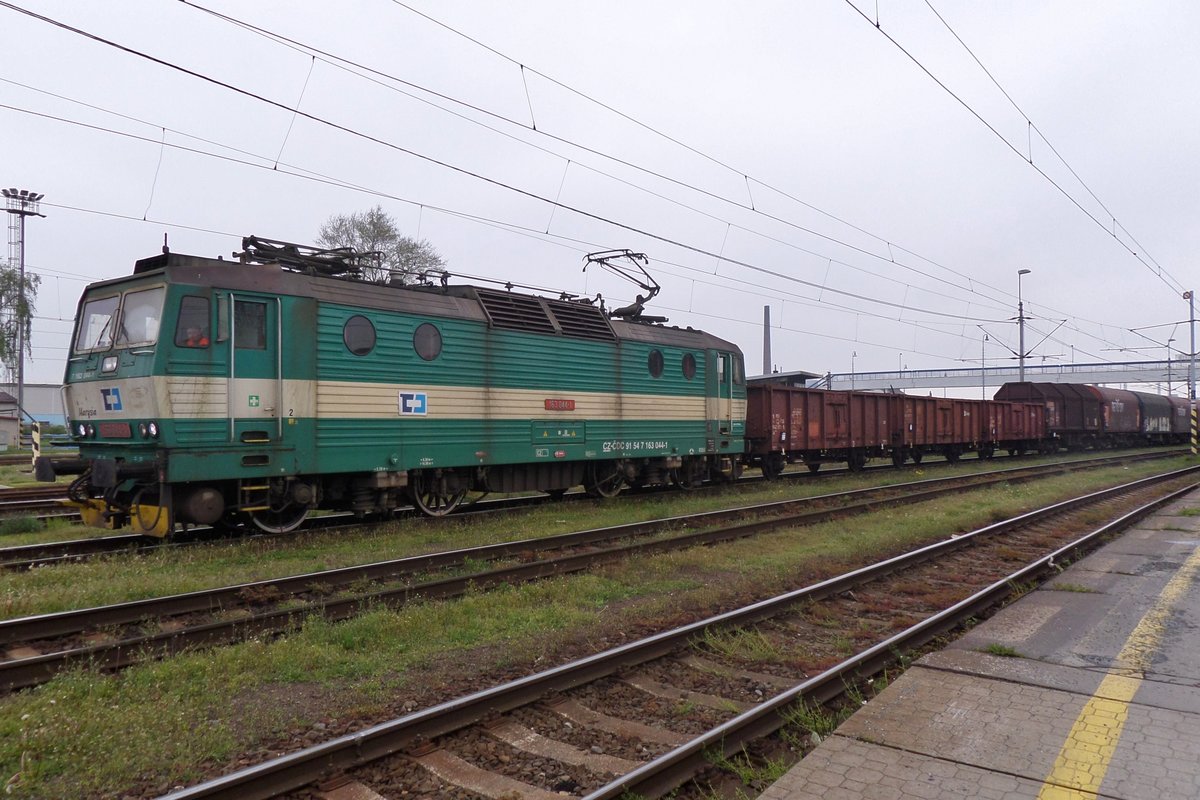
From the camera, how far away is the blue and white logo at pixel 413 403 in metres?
11.7

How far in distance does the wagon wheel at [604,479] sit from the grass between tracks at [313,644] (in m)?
3.25

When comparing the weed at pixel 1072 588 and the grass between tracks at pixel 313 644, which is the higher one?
the grass between tracks at pixel 313 644

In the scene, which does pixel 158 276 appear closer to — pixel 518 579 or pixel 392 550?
pixel 392 550

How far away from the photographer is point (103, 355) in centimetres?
1012

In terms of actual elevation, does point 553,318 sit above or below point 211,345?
above

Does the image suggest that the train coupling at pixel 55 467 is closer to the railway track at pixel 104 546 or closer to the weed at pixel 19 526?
the railway track at pixel 104 546

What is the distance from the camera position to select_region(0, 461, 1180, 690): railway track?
600 cm

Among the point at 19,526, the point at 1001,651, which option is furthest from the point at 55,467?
the point at 1001,651

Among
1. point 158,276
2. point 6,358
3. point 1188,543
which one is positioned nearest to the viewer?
point 158,276

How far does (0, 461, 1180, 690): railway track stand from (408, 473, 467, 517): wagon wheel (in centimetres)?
279

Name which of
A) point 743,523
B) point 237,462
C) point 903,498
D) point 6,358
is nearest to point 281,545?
point 237,462

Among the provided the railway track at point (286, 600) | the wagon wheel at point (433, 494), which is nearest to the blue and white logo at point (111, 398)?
the railway track at point (286, 600)

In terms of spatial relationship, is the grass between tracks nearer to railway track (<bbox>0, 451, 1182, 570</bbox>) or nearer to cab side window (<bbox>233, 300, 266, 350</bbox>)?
railway track (<bbox>0, 451, 1182, 570</bbox>)

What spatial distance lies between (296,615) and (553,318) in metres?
8.15
